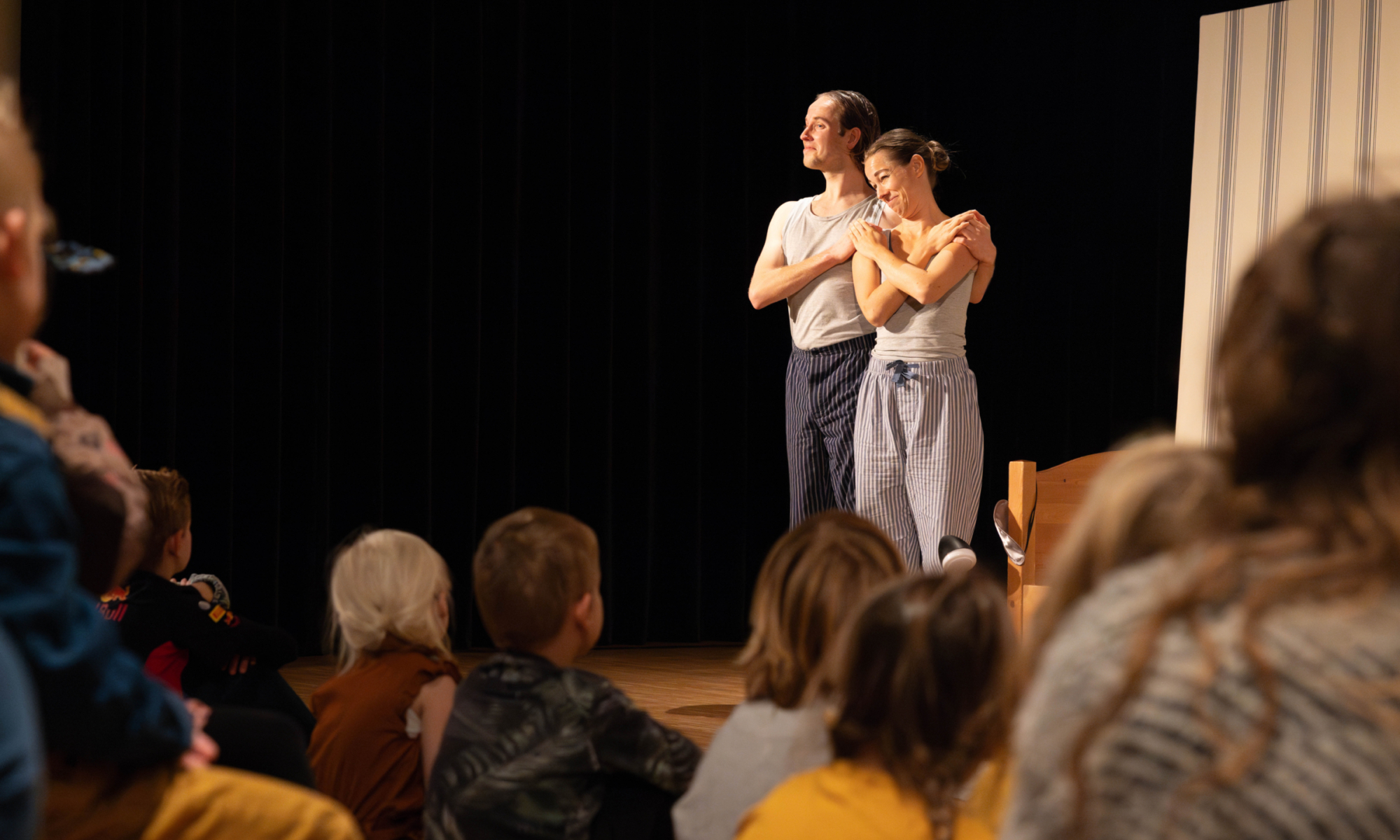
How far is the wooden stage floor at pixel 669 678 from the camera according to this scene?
3.49 metres

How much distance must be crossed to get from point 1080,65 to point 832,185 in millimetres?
3254

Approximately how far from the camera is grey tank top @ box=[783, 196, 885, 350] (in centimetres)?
307

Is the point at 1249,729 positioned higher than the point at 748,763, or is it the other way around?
the point at 1249,729

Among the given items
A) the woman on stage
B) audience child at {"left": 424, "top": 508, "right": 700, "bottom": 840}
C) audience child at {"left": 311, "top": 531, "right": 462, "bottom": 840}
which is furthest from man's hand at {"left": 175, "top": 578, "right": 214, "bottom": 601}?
the woman on stage

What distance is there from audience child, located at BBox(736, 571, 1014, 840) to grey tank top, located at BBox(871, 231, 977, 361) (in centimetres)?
188

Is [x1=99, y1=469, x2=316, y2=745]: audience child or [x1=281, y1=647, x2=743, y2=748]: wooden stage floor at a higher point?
[x1=99, y1=469, x2=316, y2=745]: audience child

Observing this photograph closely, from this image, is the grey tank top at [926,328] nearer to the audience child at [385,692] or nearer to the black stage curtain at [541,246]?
the audience child at [385,692]

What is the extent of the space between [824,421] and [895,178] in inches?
23.8

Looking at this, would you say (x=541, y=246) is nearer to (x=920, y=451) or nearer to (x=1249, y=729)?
(x=920, y=451)

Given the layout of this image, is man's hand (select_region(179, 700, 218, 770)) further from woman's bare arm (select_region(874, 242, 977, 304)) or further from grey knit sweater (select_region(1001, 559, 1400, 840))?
woman's bare arm (select_region(874, 242, 977, 304))

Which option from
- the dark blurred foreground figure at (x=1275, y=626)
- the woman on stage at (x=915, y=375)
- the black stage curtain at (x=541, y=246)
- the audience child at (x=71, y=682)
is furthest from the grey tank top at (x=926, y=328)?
the black stage curtain at (x=541, y=246)

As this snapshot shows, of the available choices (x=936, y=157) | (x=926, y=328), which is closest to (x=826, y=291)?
(x=926, y=328)

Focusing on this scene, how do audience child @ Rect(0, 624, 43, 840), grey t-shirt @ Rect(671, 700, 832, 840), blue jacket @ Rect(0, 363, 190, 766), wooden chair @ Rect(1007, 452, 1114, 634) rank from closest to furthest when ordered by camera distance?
audience child @ Rect(0, 624, 43, 840)
blue jacket @ Rect(0, 363, 190, 766)
grey t-shirt @ Rect(671, 700, 832, 840)
wooden chair @ Rect(1007, 452, 1114, 634)

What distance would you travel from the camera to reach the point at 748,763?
54.3 inches
